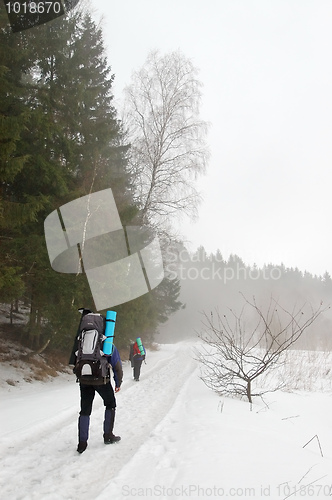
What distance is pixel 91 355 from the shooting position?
4.09 m

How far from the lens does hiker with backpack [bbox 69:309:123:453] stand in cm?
407

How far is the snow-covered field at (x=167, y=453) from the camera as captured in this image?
2896 millimetres

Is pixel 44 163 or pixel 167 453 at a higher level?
pixel 44 163

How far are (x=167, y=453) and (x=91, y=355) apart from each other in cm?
159

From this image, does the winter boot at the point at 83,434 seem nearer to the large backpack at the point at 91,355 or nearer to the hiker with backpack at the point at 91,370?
the hiker with backpack at the point at 91,370

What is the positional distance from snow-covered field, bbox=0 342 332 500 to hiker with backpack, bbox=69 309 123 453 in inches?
10.4

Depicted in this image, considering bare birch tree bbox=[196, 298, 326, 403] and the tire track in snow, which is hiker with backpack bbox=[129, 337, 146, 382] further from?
the tire track in snow

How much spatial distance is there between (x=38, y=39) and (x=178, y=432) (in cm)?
1180

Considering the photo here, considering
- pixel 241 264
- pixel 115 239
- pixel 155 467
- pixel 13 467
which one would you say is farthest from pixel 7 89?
pixel 241 264

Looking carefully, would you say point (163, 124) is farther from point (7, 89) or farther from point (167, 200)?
point (7, 89)

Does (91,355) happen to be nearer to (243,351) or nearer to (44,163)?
(243,351)

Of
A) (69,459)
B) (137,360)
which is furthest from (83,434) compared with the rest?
(137,360)

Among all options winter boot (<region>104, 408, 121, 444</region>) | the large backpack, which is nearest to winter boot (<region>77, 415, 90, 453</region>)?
winter boot (<region>104, 408, 121, 444</region>)

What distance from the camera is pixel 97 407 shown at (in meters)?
6.52
